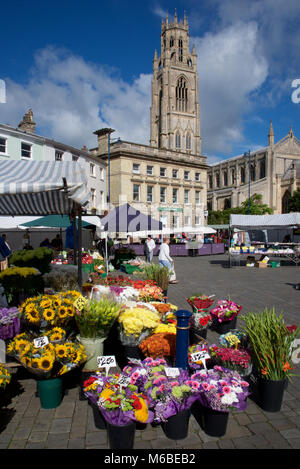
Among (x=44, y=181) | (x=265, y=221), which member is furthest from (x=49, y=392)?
(x=265, y=221)

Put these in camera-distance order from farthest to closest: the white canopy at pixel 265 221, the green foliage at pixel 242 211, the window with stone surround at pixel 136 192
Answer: the green foliage at pixel 242 211 → the window with stone surround at pixel 136 192 → the white canopy at pixel 265 221

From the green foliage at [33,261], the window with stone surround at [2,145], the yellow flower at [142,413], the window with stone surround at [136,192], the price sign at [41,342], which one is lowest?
the yellow flower at [142,413]

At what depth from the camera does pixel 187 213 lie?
50875mm

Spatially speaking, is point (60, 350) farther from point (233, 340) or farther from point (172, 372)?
point (233, 340)

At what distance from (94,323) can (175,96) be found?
76919 mm

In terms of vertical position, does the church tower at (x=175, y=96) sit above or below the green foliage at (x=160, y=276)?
above

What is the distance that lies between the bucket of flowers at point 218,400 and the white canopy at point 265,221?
58.8 ft

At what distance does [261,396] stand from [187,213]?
4769cm

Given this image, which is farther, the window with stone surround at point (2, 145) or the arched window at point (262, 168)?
the arched window at point (262, 168)

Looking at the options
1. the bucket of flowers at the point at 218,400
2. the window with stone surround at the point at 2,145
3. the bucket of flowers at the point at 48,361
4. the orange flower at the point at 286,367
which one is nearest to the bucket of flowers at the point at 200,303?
the orange flower at the point at 286,367

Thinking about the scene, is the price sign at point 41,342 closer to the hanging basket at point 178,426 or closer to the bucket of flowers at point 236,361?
the hanging basket at point 178,426

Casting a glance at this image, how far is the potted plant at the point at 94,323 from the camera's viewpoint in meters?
A: 3.95

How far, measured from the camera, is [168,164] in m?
49.3
